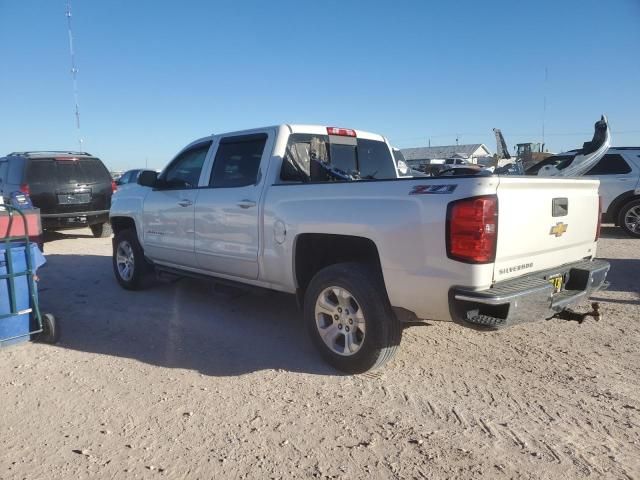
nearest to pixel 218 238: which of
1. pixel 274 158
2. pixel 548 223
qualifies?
pixel 274 158

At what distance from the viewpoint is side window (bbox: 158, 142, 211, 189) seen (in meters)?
5.39

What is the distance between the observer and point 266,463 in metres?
2.63

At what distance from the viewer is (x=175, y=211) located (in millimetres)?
5488

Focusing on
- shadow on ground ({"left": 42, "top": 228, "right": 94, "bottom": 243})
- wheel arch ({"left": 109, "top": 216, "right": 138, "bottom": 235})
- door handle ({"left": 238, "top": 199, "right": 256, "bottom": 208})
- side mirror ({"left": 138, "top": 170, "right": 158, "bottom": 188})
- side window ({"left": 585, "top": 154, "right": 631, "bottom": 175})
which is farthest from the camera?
shadow on ground ({"left": 42, "top": 228, "right": 94, "bottom": 243})

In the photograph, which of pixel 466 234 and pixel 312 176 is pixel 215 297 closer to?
pixel 312 176

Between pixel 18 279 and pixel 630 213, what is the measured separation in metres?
10.9

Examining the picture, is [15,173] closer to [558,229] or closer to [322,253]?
[322,253]

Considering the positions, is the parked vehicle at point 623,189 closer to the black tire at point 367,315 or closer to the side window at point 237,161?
the side window at point 237,161

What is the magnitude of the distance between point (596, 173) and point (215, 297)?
8854 mm

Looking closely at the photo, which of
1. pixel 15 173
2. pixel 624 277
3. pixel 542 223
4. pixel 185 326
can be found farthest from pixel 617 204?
pixel 15 173

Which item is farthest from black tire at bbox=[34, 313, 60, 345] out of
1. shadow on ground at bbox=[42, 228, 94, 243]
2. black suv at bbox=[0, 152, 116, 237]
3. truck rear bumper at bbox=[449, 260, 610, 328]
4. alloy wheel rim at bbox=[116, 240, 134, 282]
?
shadow on ground at bbox=[42, 228, 94, 243]

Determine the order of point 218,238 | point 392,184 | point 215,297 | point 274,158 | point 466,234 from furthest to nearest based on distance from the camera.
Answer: point 215,297
point 218,238
point 274,158
point 392,184
point 466,234

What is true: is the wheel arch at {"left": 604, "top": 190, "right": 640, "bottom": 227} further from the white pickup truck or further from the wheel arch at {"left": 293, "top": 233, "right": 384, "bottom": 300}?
the wheel arch at {"left": 293, "top": 233, "right": 384, "bottom": 300}

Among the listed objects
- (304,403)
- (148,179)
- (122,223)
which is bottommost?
(304,403)
